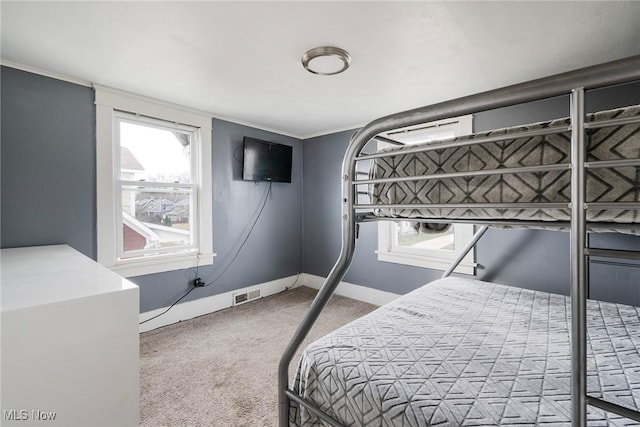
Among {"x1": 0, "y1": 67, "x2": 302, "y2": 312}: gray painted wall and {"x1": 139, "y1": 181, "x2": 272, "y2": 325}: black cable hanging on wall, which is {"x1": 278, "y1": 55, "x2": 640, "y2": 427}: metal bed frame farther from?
{"x1": 139, "y1": 181, "x2": 272, "y2": 325}: black cable hanging on wall

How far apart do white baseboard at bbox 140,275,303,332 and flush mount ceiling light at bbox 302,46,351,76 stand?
244cm

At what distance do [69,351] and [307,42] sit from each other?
1764mm

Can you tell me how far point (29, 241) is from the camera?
6.63 feet

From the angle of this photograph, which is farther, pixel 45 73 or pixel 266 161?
pixel 266 161

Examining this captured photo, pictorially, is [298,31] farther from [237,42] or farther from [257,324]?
[257,324]

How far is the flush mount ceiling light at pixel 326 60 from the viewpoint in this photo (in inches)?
67.9

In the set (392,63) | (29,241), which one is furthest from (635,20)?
(29,241)

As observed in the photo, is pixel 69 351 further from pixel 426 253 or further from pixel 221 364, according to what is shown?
pixel 426 253

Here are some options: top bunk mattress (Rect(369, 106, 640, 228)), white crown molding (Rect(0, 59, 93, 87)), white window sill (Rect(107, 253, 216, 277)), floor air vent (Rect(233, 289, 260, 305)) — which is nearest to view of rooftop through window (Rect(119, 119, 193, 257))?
white window sill (Rect(107, 253, 216, 277))

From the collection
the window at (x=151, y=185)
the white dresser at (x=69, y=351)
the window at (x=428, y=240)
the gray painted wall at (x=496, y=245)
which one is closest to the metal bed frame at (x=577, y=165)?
the white dresser at (x=69, y=351)

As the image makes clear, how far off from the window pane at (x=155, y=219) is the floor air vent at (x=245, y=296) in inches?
32.5

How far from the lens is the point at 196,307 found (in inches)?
115

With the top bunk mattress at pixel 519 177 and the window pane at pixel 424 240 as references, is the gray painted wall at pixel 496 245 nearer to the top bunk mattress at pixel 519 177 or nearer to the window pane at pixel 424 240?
the window pane at pixel 424 240

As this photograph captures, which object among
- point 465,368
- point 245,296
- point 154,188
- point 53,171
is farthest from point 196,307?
point 465,368
